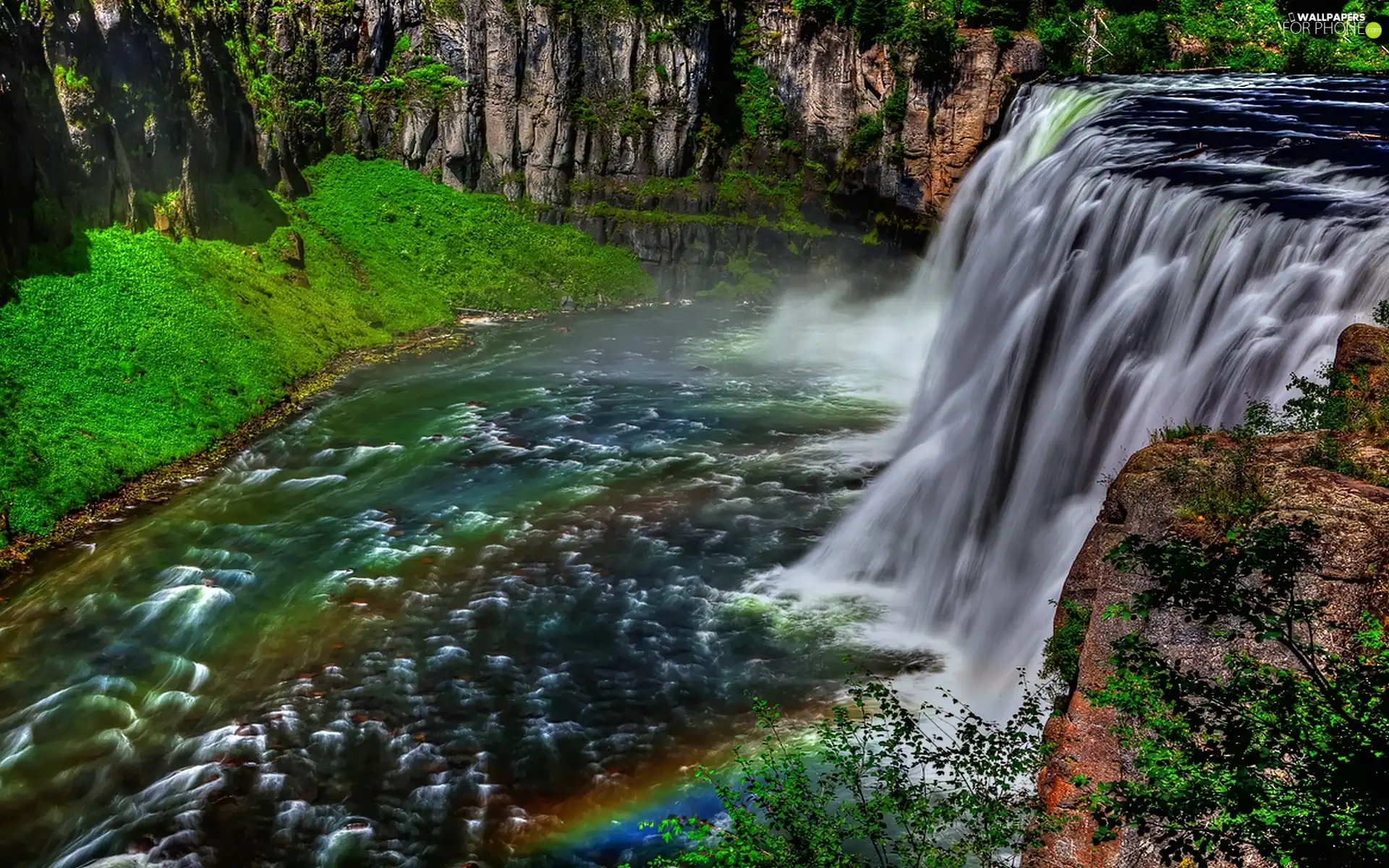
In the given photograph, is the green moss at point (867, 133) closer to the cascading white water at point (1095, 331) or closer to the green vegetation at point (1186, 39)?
the green vegetation at point (1186, 39)

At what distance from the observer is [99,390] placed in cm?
2269

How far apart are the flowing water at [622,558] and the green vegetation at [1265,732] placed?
262 inches

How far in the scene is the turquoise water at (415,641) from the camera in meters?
12.3

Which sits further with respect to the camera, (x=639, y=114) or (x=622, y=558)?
(x=639, y=114)

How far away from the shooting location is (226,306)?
28.0m

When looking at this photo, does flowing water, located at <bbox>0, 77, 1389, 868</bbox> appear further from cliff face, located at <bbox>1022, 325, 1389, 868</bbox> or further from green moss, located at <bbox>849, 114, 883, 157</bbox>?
green moss, located at <bbox>849, 114, 883, 157</bbox>

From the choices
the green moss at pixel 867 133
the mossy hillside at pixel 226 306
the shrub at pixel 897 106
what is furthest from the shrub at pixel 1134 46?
the mossy hillside at pixel 226 306

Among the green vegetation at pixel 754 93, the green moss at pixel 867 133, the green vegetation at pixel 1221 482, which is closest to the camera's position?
the green vegetation at pixel 1221 482

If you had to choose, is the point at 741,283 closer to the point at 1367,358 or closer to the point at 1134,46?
the point at 1134,46

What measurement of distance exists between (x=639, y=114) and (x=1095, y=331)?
27.2 metres

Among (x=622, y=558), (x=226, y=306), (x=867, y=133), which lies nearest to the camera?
(x=622, y=558)

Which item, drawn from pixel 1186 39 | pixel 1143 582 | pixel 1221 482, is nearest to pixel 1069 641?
pixel 1143 582

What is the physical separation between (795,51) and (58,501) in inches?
1296

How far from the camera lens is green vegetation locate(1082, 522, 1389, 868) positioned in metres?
5.77
